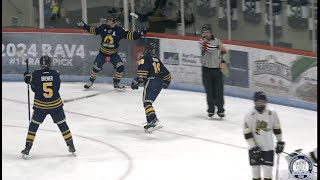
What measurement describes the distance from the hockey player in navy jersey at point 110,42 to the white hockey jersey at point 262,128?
5.54m

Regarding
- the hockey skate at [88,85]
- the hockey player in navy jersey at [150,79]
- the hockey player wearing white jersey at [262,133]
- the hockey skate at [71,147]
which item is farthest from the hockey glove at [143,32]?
the hockey player wearing white jersey at [262,133]

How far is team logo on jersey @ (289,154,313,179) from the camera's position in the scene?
7.31 metres

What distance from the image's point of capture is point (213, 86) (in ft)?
35.0

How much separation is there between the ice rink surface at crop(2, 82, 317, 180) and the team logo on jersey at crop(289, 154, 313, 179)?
0.28 metres

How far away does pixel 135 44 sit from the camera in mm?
13023

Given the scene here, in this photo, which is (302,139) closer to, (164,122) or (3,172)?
(164,122)

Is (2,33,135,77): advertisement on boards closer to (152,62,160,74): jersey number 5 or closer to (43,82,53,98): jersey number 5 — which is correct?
(152,62,160,74): jersey number 5

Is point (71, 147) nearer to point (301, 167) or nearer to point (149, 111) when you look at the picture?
point (149, 111)

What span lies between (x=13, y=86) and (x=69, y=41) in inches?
47.9

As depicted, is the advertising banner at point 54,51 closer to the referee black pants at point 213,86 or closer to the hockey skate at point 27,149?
the referee black pants at point 213,86

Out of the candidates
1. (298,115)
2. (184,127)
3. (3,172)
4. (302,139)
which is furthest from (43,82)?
(298,115)

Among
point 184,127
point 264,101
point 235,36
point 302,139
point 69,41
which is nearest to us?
point 264,101

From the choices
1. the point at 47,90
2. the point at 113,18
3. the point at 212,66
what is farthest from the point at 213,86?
the point at 47,90

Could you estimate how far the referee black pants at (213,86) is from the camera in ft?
34.8
